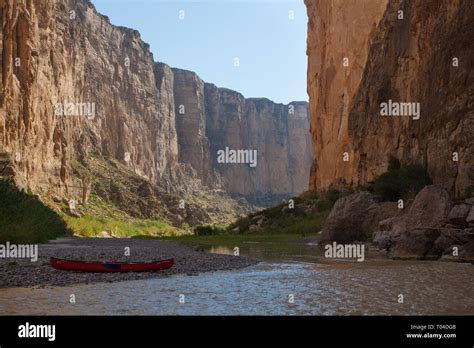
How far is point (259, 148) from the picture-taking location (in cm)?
18675

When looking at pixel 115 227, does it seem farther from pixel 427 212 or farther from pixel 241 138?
pixel 241 138

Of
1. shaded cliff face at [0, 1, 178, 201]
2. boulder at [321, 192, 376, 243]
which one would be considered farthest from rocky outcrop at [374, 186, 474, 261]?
shaded cliff face at [0, 1, 178, 201]

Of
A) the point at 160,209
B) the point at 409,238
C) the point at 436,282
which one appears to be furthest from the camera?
the point at 160,209

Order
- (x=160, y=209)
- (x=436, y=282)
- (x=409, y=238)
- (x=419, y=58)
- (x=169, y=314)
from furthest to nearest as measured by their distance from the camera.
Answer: (x=160, y=209)
(x=419, y=58)
(x=409, y=238)
(x=436, y=282)
(x=169, y=314)

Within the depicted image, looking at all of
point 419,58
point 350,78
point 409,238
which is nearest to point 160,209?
point 350,78

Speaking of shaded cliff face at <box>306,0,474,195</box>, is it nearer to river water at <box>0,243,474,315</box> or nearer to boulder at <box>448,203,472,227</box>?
boulder at <box>448,203,472,227</box>

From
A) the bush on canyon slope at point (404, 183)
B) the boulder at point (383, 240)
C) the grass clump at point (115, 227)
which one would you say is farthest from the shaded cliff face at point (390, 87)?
the grass clump at point (115, 227)

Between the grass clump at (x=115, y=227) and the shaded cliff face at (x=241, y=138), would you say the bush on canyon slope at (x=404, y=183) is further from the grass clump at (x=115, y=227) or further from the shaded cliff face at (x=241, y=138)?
the shaded cliff face at (x=241, y=138)

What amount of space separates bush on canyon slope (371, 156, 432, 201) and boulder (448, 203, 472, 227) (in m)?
11.4

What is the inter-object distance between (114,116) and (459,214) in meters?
114

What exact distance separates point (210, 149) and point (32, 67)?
115 meters

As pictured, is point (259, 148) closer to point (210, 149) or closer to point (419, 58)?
point (210, 149)

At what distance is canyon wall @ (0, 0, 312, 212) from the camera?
6316 centimetres

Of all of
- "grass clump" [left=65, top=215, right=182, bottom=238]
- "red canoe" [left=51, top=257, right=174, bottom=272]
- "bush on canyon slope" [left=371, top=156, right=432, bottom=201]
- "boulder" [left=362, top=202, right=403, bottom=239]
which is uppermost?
"bush on canyon slope" [left=371, top=156, right=432, bottom=201]
